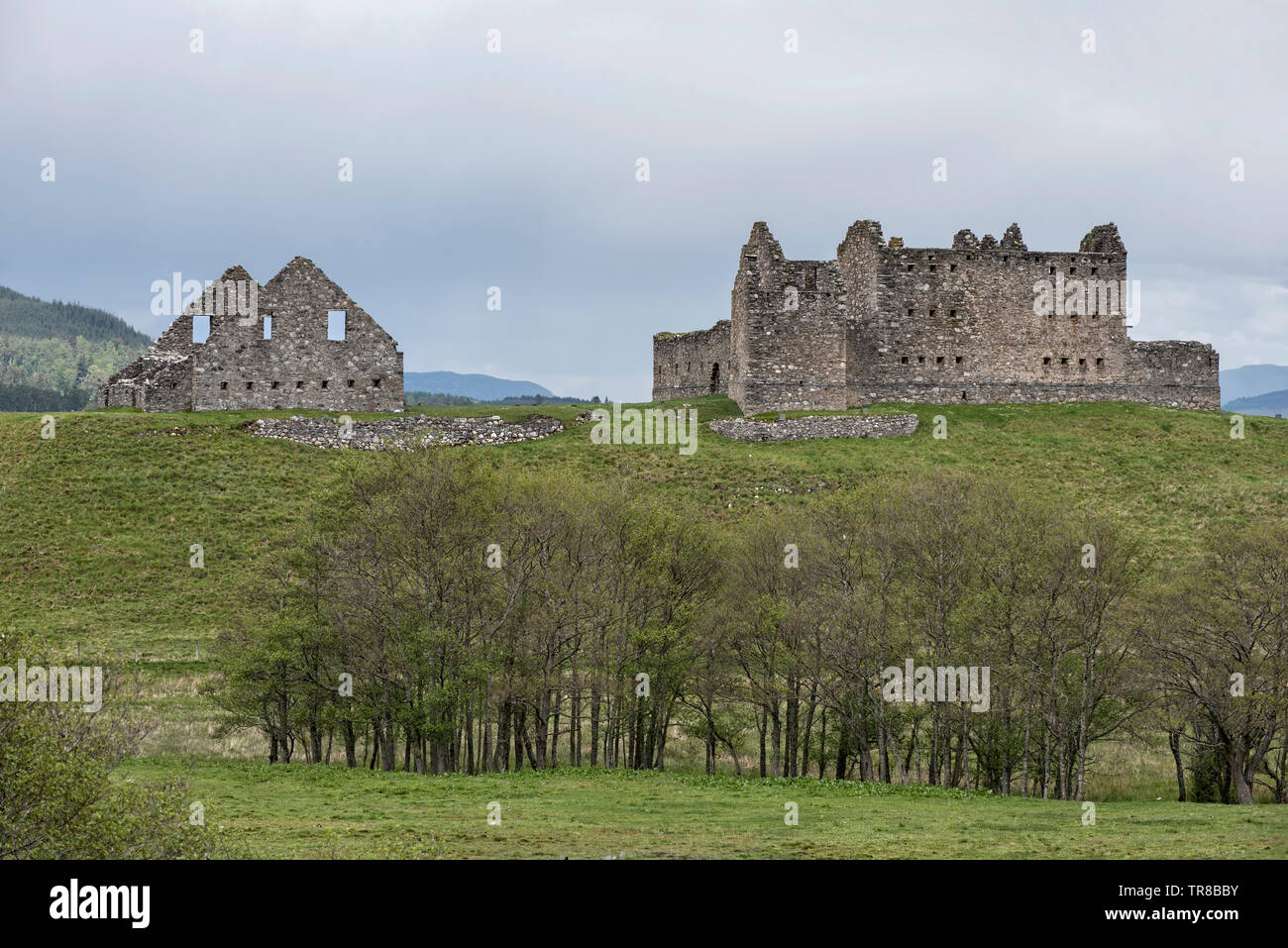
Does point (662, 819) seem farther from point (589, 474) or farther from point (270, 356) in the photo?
point (270, 356)

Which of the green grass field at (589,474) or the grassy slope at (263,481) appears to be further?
the grassy slope at (263,481)

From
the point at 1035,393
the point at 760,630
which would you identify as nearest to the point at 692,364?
the point at 1035,393

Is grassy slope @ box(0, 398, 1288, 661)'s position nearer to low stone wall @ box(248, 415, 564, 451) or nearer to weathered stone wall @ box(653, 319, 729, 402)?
low stone wall @ box(248, 415, 564, 451)

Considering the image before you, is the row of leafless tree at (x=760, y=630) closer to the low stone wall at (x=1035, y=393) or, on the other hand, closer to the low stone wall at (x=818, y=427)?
the low stone wall at (x=818, y=427)

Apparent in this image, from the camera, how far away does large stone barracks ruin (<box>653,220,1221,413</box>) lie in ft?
253

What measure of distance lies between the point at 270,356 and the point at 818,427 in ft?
97.5

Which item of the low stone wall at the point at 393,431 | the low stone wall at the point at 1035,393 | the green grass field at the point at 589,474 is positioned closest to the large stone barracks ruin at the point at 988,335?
the low stone wall at the point at 1035,393

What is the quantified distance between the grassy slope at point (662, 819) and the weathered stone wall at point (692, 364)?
43.4 metres

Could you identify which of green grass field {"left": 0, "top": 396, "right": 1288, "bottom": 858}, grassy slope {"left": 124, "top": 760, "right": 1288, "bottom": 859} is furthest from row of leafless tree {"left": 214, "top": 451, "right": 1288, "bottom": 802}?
grassy slope {"left": 124, "top": 760, "right": 1288, "bottom": 859}

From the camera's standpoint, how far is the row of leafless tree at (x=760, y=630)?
1495 inches

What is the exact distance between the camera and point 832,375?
7125cm
